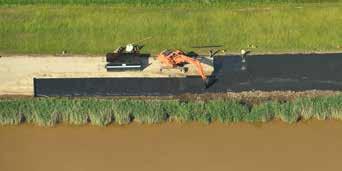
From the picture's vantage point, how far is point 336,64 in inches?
818

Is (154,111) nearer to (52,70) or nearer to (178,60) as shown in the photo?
(178,60)

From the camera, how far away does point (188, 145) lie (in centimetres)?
1839

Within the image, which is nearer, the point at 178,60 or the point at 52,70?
the point at 178,60

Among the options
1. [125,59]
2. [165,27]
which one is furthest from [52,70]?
[165,27]

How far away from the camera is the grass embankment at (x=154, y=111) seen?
18891 mm

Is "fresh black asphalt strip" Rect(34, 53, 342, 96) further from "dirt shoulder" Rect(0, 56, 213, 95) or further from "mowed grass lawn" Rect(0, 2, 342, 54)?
"mowed grass lawn" Rect(0, 2, 342, 54)

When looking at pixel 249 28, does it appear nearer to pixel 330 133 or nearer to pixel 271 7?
pixel 271 7

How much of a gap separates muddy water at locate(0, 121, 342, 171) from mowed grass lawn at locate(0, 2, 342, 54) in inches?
120

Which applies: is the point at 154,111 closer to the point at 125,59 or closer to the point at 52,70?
the point at 125,59

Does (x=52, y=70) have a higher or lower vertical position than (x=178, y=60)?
lower

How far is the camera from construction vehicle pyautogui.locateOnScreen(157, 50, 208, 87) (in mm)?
20047

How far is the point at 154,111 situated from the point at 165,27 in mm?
3684

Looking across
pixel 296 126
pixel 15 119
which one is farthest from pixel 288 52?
pixel 15 119

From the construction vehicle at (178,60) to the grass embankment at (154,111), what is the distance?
3.93ft
